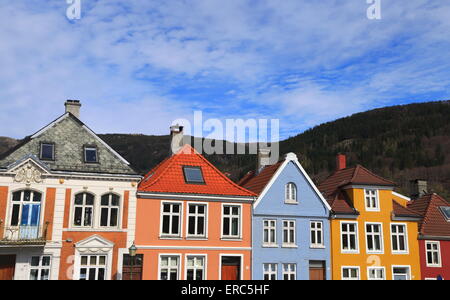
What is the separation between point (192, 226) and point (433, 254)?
18304 mm

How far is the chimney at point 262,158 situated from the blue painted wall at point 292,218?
5285 mm

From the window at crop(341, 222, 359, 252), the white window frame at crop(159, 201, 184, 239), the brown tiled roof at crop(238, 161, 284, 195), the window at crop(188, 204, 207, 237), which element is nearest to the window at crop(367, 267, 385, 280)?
the window at crop(341, 222, 359, 252)

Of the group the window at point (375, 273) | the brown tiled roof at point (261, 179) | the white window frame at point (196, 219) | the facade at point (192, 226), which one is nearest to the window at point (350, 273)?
the window at point (375, 273)

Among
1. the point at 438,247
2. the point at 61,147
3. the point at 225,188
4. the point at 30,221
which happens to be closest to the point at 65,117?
the point at 61,147

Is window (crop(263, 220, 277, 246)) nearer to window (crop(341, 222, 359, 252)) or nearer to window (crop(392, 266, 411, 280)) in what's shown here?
window (crop(341, 222, 359, 252))

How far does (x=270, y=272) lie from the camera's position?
2891 cm

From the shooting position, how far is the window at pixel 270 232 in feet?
96.7

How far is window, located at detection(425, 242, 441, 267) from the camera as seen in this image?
3231cm

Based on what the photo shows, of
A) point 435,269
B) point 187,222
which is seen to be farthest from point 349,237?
point 187,222

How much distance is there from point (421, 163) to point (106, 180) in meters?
178

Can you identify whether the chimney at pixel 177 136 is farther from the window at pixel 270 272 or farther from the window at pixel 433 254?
the window at pixel 433 254

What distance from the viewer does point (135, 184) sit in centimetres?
2711

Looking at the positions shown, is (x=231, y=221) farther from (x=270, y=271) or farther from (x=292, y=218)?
(x=292, y=218)

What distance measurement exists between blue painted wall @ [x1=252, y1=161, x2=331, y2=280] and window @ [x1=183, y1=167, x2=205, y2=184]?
4247 millimetres
